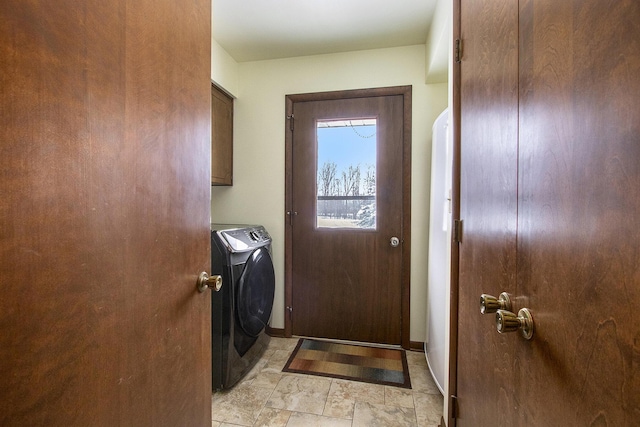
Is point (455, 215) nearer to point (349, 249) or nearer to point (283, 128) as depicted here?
point (349, 249)

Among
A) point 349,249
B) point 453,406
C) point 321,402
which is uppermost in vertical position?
point 349,249

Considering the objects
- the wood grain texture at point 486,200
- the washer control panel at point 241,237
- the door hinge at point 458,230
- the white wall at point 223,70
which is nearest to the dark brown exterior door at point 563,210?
the wood grain texture at point 486,200

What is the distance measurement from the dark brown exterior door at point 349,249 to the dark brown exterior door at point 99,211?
5.01 feet

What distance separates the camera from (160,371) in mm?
753

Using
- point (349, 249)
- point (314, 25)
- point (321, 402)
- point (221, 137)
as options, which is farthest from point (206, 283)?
point (314, 25)

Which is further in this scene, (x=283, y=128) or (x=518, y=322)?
(x=283, y=128)

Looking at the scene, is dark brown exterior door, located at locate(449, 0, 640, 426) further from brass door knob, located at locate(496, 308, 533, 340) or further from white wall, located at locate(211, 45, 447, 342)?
white wall, located at locate(211, 45, 447, 342)

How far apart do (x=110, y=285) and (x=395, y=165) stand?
2054 millimetres

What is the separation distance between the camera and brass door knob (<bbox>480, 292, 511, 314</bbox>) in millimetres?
681

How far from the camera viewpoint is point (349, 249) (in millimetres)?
2359

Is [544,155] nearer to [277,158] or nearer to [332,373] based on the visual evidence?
[332,373]

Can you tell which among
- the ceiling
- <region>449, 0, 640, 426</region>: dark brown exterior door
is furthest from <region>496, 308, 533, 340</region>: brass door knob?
the ceiling

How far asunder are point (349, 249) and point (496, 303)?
1.67 m

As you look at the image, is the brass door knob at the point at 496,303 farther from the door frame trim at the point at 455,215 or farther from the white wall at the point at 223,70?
the white wall at the point at 223,70
